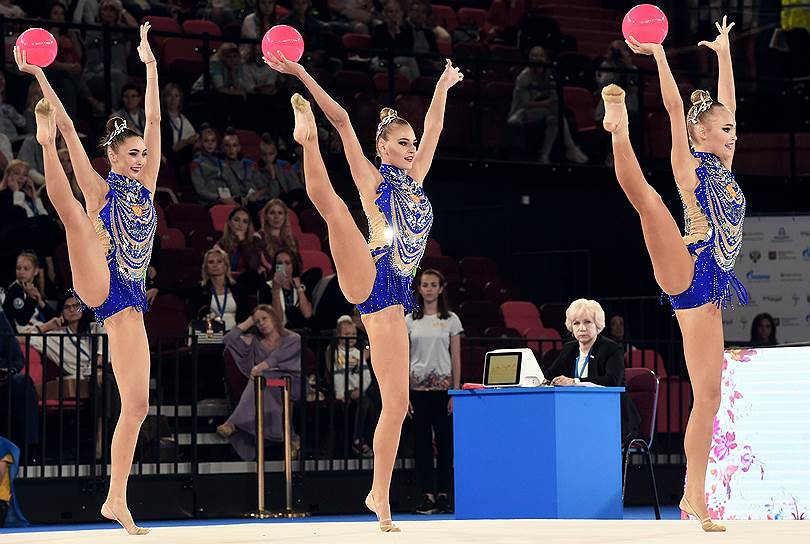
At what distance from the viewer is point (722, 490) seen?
6.95m

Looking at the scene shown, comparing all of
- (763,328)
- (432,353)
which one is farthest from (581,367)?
(763,328)

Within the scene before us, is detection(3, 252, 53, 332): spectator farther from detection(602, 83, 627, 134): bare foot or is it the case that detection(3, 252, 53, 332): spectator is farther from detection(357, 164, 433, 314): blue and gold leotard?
detection(602, 83, 627, 134): bare foot

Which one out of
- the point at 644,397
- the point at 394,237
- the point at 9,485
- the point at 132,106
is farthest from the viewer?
the point at 132,106

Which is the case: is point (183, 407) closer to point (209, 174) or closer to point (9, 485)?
point (9, 485)

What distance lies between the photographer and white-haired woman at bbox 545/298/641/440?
24.1 ft

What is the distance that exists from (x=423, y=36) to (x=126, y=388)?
25.7 ft

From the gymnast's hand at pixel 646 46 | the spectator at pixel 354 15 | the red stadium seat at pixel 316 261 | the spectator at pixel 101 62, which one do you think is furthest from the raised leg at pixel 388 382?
the spectator at pixel 354 15

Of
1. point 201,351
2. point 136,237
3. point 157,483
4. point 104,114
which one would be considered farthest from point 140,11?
point 136,237

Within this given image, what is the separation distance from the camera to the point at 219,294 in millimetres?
8992

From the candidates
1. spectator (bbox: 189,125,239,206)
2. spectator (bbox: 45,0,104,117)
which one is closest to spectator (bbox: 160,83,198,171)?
spectator (bbox: 189,125,239,206)

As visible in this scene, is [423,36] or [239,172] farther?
[423,36]

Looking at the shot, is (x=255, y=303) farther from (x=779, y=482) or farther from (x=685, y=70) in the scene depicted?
(x=685, y=70)

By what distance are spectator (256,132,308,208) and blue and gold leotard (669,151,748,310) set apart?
5770 mm

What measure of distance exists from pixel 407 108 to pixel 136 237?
588 cm
